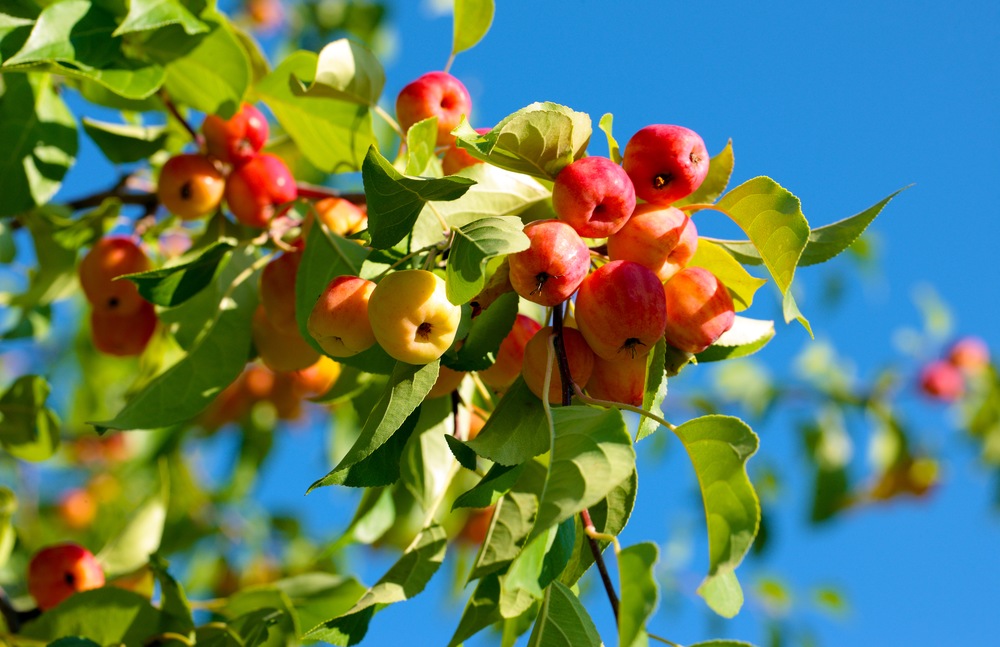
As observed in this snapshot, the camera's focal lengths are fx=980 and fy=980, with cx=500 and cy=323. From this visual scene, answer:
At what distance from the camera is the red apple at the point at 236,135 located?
6.79 feet

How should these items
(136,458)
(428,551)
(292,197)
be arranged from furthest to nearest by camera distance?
(136,458), (292,197), (428,551)

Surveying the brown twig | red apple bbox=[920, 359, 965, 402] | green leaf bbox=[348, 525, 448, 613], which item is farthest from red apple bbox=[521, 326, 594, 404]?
red apple bbox=[920, 359, 965, 402]

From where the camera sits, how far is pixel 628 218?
1434 millimetres

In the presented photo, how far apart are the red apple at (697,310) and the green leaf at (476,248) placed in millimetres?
299

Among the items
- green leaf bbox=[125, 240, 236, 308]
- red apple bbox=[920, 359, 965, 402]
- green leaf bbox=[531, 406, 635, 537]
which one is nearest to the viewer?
green leaf bbox=[531, 406, 635, 537]

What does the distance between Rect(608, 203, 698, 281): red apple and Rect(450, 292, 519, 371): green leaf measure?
181 millimetres

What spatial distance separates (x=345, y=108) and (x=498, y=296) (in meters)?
0.76

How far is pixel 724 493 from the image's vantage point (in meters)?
1.20

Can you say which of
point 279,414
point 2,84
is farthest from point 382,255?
point 279,414

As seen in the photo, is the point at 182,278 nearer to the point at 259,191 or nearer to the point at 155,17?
the point at 259,191

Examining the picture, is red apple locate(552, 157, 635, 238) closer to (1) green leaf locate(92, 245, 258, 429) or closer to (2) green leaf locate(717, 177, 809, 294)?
(2) green leaf locate(717, 177, 809, 294)

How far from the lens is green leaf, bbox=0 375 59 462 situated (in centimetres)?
227

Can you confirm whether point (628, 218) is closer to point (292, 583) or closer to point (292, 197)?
point (292, 197)

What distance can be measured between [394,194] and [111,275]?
1.07 metres
